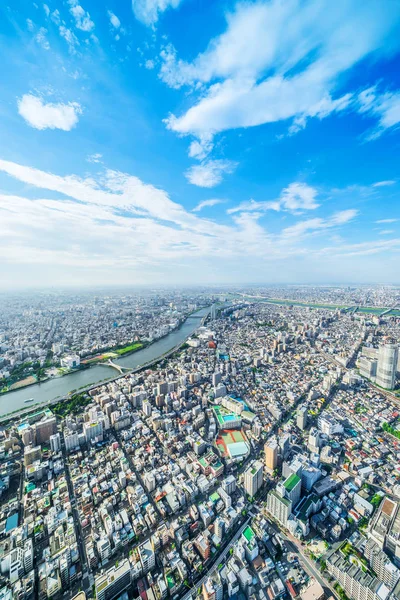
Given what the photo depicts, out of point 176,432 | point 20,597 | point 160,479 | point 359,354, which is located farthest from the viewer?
point 359,354

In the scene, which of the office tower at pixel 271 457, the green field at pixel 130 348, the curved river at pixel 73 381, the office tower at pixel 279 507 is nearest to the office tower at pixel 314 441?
the office tower at pixel 271 457

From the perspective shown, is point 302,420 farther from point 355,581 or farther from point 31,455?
point 31,455

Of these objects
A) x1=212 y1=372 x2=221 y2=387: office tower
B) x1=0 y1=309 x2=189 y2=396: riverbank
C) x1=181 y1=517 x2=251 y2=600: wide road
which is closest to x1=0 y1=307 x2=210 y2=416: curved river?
x1=0 y1=309 x2=189 y2=396: riverbank

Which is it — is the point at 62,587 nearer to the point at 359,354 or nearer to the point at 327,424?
the point at 327,424

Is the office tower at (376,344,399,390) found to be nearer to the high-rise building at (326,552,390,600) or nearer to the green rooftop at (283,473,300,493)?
the green rooftop at (283,473,300,493)

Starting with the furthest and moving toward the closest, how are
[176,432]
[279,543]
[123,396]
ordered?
[123,396], [176,432], [279,543]

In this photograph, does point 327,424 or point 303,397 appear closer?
point 327,424

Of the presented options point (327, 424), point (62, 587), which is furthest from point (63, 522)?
point (327, 424)

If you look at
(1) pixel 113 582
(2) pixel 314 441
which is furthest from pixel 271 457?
(1) pixel 113 582
